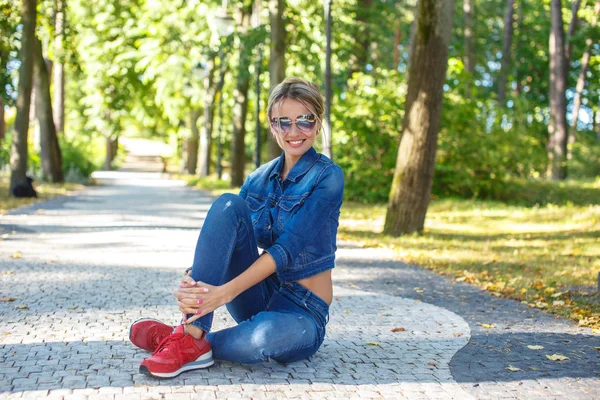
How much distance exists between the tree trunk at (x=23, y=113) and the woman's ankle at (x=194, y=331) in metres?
15.0

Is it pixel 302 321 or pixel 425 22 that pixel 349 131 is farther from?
pixel 302 321

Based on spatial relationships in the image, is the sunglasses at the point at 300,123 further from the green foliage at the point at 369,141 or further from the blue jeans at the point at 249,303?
the green foliage at the point at 369,141

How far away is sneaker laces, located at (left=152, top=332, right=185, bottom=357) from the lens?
4156 mm

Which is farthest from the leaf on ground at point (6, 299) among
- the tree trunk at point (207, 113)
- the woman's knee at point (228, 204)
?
the tree trunk at point (207, 113)

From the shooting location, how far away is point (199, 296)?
13.0ft

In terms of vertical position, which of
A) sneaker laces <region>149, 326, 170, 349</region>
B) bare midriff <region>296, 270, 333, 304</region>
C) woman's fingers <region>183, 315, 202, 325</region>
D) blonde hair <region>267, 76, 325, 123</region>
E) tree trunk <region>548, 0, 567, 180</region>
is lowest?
sneaker laces <region>149, 326, 170, 349</region>

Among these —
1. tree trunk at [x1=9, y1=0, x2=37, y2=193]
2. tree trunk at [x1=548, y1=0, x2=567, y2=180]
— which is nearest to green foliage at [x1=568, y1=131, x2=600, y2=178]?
tree trunk at [x1=548, y1=0, x2=567, y2=180]

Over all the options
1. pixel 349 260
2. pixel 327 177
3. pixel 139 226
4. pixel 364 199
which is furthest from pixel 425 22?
pixel 364 199

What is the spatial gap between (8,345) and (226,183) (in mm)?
23847

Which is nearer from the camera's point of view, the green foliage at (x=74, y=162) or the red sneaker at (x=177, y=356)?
the red sneaker at (x=177, y=356)

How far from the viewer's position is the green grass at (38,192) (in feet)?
53.3

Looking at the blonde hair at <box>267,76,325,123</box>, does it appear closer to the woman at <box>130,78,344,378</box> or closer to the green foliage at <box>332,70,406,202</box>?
the woman at <box>130,78,344,378</box>

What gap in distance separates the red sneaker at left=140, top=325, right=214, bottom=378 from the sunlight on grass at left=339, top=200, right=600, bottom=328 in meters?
3.31

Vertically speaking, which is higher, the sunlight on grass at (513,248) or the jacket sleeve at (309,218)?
the jacket sleeve at (309,218)
